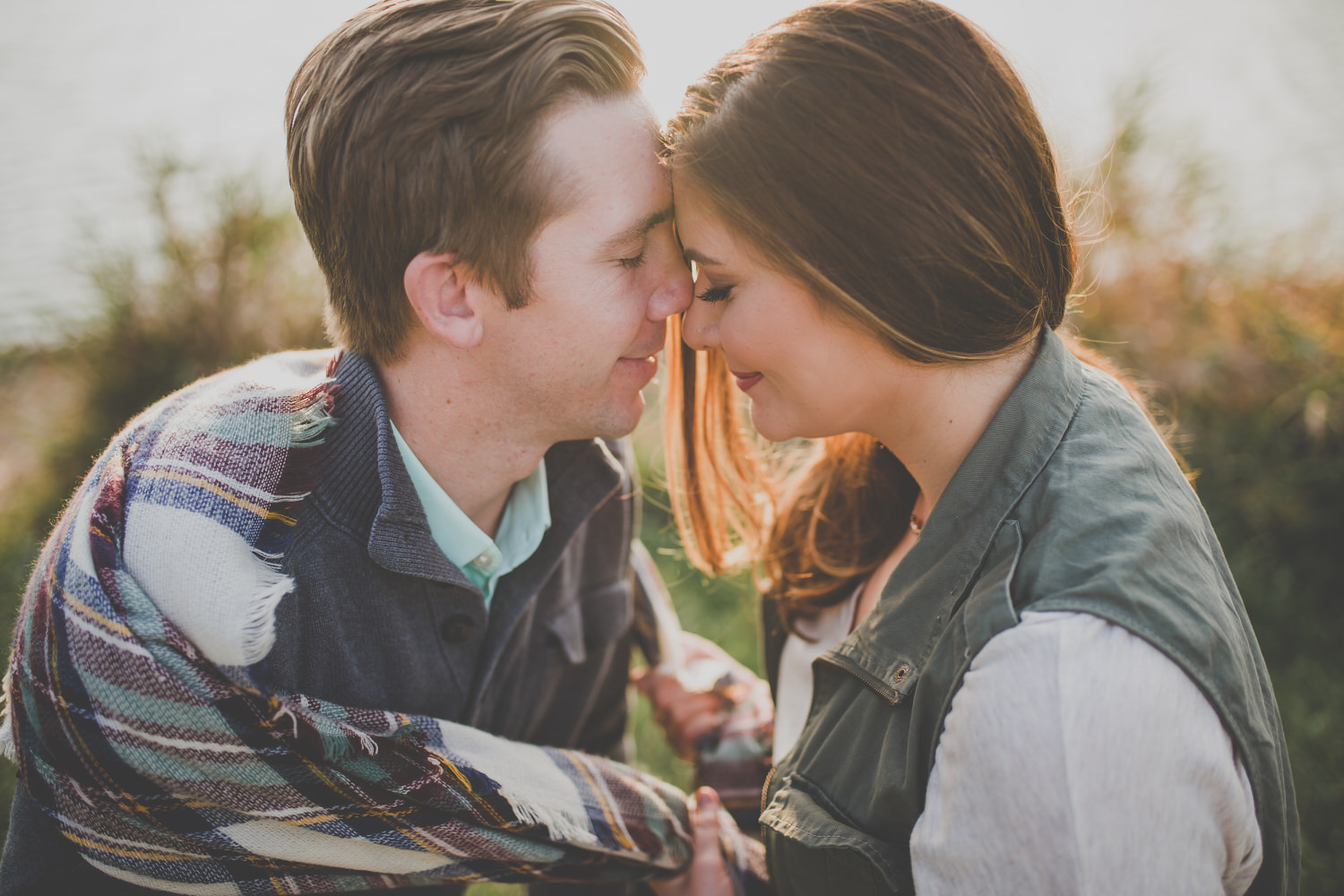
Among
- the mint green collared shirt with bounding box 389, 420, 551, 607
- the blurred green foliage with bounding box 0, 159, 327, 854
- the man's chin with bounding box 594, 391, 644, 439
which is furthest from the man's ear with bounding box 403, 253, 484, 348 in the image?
the blurred green foliage with bounding box 0, 159, 327, 854

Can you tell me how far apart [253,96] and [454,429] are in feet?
16.8

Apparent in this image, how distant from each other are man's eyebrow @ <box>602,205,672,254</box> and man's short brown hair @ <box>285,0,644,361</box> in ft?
0.43

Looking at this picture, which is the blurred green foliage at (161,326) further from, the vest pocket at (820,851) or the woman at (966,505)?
the vest pocket at (820,851)

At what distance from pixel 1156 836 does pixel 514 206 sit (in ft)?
4.95

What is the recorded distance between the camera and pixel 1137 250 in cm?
402

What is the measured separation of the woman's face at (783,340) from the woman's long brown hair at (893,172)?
39 mm

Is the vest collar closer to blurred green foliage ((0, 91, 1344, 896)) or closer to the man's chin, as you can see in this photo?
the man's chin

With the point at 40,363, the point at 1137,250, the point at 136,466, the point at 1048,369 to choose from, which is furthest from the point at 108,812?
the point at 1137,250

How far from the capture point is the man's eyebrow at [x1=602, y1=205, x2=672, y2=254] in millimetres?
1771

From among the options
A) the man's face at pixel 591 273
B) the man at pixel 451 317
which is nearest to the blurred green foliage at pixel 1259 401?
the man's face at pixel 591 273

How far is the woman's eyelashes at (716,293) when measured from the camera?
1692 millimetres

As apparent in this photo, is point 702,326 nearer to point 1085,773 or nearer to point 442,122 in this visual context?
point 442,122

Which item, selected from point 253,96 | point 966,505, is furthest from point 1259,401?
point 253,96

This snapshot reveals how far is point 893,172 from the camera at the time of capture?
4.60ft
